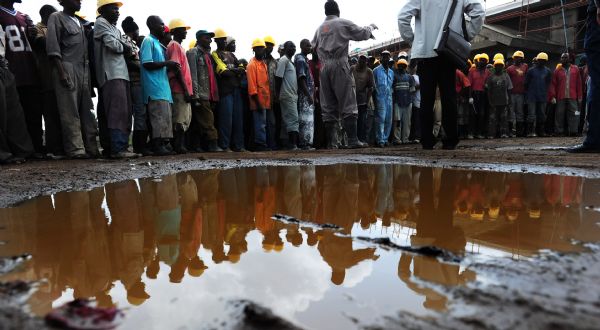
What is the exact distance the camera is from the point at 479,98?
9.45 meters

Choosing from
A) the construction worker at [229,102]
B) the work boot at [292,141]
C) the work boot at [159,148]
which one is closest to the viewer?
the work boot at [159,148]

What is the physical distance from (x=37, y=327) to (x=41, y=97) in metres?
4.92

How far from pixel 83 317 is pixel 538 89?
34.4 feet

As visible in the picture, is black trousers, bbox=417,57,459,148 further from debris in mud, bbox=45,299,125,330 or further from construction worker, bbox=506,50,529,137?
construction worker, bbox=506,50,529,137

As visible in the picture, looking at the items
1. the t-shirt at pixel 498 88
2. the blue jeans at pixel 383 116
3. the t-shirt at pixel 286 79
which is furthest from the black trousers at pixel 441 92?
the t-shirt at pixel 498 88

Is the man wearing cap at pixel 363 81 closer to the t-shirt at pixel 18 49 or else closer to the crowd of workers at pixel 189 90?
the crowd of workers at pixel 189 90

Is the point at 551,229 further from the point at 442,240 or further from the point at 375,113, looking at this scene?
the point at 375,113

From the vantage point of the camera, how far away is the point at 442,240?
1.39 metres

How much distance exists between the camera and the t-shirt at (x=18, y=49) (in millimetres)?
4535

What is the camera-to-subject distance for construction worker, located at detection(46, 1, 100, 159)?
4.39 m

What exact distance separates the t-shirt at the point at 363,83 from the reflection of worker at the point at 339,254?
236 inches

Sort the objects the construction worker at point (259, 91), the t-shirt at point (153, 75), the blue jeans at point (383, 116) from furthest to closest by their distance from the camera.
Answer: the blue jeans at point (383, 116) → the construction worker at point (259, 91) → the t-shirt at point (153, 75)

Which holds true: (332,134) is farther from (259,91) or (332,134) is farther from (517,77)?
(517,77)

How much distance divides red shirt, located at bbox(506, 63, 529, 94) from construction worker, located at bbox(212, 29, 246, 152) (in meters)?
6.36
